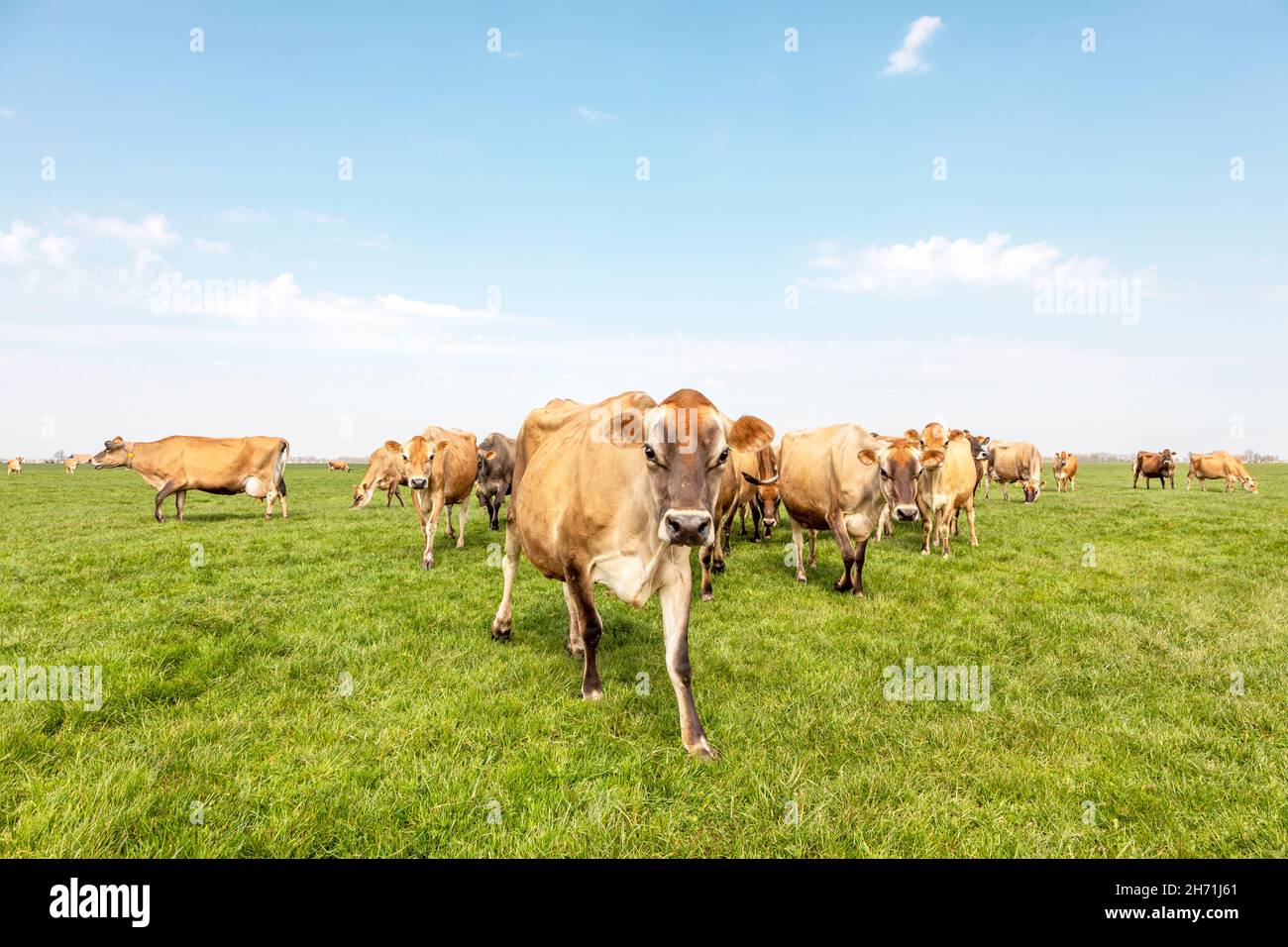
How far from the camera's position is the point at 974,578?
342 inches

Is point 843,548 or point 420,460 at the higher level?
point 420,460

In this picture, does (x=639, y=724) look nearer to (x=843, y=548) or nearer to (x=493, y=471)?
(x=843, y=548)

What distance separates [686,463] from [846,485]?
5939 mm

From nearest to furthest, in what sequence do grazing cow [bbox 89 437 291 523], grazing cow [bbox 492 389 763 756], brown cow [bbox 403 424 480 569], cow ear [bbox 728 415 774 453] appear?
grazing cow [bbox 492 389 763 756], cow ear [bbox 728 415 774 453], brown cow [bbox 403 424 480 569], grazing cow [bbox 89 437 291 523]

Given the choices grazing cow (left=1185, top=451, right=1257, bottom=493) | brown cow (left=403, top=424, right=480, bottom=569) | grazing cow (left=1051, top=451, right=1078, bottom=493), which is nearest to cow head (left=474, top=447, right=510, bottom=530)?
brown cow (left=403, top=424, right=480, bottom=569)

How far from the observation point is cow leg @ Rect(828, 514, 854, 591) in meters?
8.09

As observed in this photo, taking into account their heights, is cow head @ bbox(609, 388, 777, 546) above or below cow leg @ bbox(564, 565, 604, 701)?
above

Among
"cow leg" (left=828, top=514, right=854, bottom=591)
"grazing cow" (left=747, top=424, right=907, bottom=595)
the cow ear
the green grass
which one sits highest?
the cow ear

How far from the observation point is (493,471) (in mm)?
14625

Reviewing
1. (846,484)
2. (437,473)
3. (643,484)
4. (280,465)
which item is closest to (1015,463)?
(846,484)

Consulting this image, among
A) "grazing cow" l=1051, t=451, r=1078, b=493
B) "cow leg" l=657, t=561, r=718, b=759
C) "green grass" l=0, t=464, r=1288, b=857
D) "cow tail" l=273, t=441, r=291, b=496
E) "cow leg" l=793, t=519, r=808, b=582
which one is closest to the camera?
"green grass" l=0, t=464, r=1288, b=857

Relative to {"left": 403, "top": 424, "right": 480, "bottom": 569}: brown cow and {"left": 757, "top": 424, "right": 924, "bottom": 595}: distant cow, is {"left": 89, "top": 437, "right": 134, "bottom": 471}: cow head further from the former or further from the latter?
{"left": 757, "top": 424, "right": 924, "bottom": 595}: distant cow

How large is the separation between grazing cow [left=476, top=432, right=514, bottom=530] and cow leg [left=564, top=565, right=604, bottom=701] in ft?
34.0
